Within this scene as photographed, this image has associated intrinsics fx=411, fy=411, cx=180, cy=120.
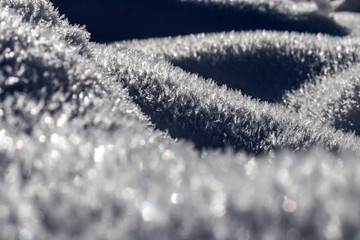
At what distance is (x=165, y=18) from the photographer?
13.8 metres

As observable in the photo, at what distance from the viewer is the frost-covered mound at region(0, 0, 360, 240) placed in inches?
79.5

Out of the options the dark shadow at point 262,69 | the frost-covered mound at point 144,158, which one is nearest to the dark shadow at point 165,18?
the dark shadow at point 262,69

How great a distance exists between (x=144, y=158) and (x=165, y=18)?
11723 millimetres

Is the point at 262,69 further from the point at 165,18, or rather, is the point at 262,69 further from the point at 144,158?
the point at 144,158

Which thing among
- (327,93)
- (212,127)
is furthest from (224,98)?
(327,93)

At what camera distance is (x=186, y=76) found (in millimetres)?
6828

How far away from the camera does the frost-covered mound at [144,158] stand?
2.02 m

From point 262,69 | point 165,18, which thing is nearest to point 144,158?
point 262,69

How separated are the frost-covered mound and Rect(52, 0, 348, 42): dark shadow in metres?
6.34

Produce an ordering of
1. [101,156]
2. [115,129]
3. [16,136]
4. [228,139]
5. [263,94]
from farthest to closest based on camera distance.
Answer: [263,94] < [228,139] < [115,129] < [16,136] < [101,156]

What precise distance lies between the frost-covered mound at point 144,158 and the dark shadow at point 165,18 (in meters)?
6.34

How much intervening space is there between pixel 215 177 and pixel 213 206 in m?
0.32

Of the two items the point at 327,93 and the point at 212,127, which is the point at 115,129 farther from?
the point at 327,93

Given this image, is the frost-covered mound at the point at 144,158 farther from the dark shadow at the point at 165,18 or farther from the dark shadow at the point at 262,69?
the dark shadow at the point at 165,18
